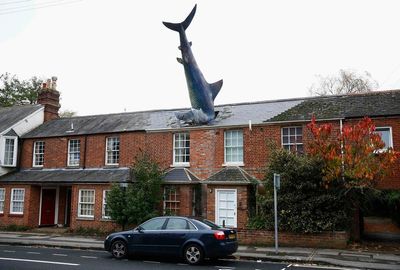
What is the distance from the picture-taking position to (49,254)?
1420 cm

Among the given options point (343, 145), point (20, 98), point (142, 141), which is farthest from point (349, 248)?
point (20, 98)

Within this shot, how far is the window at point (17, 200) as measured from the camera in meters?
23.8

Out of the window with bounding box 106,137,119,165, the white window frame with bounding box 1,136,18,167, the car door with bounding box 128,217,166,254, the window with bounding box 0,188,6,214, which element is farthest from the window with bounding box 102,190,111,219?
the white window frame with bounding box 1,136,18,167

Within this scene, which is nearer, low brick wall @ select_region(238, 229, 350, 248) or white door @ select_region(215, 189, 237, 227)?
low brick wall @ select_region(238, 229, 350, 248)

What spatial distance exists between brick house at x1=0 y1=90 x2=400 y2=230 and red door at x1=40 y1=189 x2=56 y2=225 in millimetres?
65

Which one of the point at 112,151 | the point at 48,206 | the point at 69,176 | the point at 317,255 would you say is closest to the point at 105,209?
the point at 69,176

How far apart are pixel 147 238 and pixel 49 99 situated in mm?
20445

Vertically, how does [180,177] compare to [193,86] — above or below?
below

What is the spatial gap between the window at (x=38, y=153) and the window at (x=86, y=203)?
566cm

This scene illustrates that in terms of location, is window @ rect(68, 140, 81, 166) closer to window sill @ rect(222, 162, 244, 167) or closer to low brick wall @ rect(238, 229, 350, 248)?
window sill @ rect(222, 162, 244, 167)

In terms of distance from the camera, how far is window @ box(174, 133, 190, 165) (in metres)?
21.6

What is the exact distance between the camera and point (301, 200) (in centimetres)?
1614

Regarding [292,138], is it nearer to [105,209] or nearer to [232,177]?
[232,177]

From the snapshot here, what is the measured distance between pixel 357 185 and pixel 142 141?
1254cm
